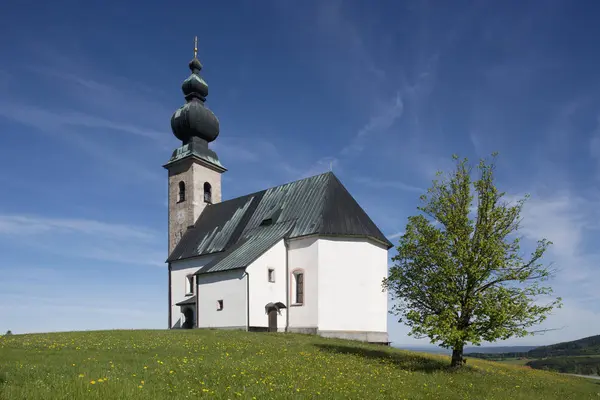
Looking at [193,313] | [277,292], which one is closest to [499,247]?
[277,292]

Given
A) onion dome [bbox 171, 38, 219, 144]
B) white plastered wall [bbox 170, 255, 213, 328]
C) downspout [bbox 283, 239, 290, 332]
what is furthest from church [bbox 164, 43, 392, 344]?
onion dome [bbox 171, 38, 219, 144]

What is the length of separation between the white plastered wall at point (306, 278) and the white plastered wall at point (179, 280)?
→ 32.0 feet

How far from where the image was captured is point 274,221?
116 feet

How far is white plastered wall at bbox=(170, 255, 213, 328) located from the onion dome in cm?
1216

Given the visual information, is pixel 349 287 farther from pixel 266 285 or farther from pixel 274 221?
pixel 274 221

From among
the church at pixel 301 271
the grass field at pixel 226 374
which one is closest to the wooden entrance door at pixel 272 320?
the church at pixel 301 271

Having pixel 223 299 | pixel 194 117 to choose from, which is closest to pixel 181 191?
pixel 194 117

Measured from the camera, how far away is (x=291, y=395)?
10258 mm

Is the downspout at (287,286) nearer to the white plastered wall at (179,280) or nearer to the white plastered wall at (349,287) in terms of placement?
the white plastered wall at (349,287)

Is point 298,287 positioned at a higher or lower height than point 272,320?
higher

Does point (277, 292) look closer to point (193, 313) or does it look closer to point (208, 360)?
point (193, 313)

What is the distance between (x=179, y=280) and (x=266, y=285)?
496 inches

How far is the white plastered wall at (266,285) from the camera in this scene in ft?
98.6

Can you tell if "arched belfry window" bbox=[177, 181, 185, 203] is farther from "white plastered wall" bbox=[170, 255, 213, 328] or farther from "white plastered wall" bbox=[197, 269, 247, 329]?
"white plastered wall" bbox=[197, 269, 247, 329]
